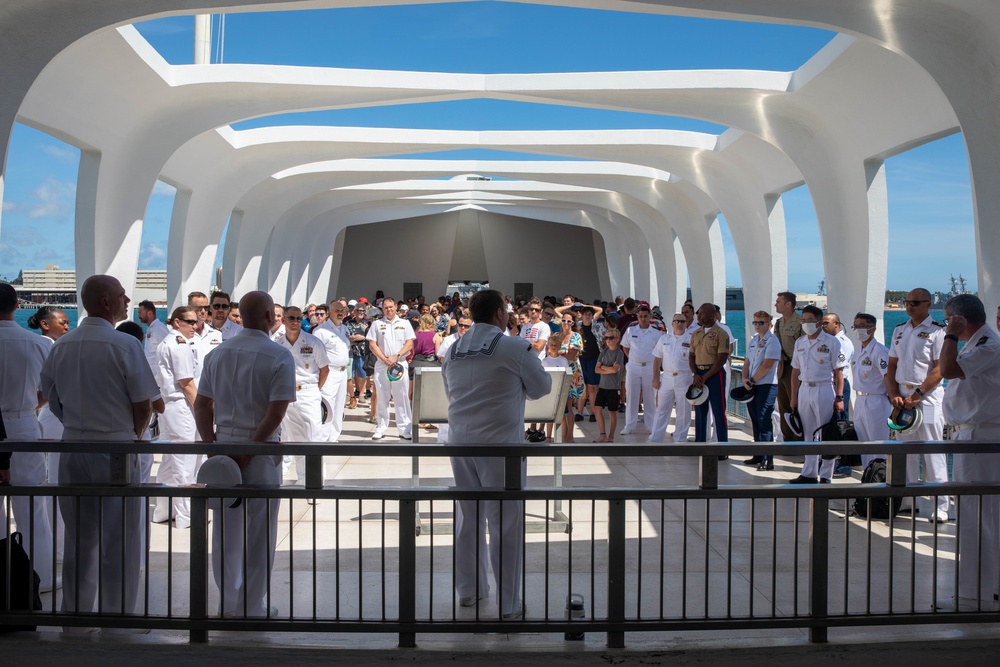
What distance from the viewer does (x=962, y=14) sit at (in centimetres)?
823

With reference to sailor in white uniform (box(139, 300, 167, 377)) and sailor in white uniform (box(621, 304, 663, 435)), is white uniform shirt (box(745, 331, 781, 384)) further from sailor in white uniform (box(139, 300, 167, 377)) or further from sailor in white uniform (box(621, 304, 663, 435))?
sailor in white uniform (box(139, 300, 167, 377))

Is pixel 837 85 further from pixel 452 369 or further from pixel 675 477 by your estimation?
pixel 452 369

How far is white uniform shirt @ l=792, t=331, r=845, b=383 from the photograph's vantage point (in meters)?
8.21

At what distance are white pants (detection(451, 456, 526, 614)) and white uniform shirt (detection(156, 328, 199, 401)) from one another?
316cm

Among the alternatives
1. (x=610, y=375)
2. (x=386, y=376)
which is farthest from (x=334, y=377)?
(x=610, y=375)

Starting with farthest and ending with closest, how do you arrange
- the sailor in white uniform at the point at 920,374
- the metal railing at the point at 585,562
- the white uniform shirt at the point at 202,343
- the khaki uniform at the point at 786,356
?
the khaki uniform at the point at 786,356, the white uniform shirt at the point at 202,343, the sailor in white uniform at the point at 920,374, the metal railing at the point at 585,562

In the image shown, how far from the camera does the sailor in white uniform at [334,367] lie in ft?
30.3

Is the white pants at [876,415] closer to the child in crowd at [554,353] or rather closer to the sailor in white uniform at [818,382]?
the sailor in white uniform at [818,382]

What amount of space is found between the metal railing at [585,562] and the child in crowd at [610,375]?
3.62m

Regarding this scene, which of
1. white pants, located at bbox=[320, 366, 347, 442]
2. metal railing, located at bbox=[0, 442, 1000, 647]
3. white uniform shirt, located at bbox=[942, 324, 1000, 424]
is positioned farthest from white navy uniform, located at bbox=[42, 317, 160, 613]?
white pants, located at bbox=[320, 366, 347, 442]

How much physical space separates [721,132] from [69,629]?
16903 mm

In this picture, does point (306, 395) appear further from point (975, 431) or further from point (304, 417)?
point (975, 431)

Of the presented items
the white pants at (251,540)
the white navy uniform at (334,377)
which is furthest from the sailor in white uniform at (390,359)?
the white pants at (251,540)

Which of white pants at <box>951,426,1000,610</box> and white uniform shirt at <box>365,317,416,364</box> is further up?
white uniform shirt at <box>365,317,416,364</box>
